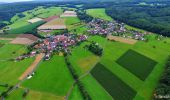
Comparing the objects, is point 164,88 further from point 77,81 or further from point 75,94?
point 77,81

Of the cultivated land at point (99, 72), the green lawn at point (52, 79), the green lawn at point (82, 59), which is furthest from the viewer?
the green lawn at point (82, 59)

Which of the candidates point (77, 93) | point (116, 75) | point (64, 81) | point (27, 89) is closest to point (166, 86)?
point (116, 75)

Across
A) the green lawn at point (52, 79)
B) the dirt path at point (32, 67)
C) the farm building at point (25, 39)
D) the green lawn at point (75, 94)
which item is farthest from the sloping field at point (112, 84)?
the farm building at point (25, 39)

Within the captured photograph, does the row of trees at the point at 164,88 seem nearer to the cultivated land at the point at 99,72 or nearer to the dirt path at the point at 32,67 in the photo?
the cultivated land at the point at 99,72

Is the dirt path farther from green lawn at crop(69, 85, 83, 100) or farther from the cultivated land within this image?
green lawn at crop(69, 85, 83, 100)

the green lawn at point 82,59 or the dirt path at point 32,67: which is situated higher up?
the green lawn at point 82,59

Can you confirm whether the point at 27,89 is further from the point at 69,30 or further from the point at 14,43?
the point at 69,30

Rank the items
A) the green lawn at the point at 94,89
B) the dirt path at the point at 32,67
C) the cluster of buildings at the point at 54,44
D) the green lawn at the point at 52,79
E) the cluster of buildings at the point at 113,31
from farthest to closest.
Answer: the cluster of buildings at the point at 113,31
the cluster of buildings at the point at 54,44
the dirt path at the point at 32,67
the green lawn at the point at 52,79
the green lawn at the point at 94,89

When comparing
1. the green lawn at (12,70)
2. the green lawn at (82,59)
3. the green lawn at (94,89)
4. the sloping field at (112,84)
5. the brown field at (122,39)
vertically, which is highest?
the brown field at (122,39)
